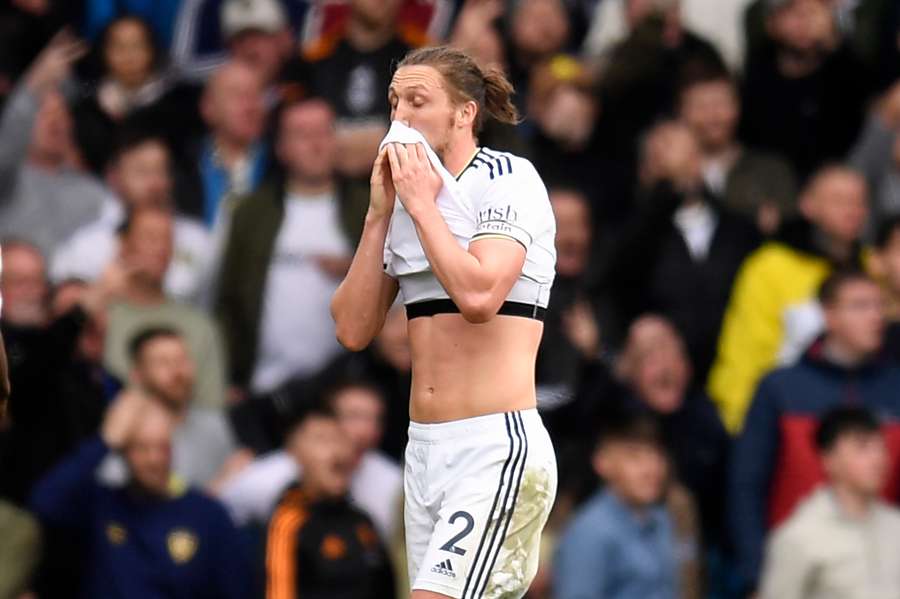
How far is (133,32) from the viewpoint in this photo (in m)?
13.9

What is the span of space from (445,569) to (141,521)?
14.2 feet

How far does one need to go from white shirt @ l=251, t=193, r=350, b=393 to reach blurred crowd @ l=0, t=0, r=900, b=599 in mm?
19

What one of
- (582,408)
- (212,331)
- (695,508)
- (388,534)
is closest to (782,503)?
(695,508)

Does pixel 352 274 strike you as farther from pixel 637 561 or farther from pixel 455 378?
pixel 637 561

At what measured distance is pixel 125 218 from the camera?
12.4 metres

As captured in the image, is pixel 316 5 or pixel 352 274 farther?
pixel 316 5

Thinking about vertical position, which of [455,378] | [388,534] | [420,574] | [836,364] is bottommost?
[388,534]

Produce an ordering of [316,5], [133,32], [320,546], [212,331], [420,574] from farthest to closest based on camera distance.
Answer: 1. [316,5]
2. [133,32]
3. [212,331]
4. [320,546]
5. [420,574]

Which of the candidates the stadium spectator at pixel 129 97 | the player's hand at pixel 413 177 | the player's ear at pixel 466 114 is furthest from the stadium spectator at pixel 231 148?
the player's hand at pixel 413 177

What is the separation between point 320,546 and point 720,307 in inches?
121

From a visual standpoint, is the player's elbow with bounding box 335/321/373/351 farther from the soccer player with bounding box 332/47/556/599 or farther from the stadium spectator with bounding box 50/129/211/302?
the stadium spectator with bounding box 50/129/211/302

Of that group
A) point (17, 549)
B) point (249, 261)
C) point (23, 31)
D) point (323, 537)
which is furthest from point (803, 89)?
point (17, 549)

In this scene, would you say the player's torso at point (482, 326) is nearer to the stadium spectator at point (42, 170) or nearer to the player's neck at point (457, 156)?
the player's neck at point (457, 156)

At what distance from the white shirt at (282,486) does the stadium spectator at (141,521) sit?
1.45ft
